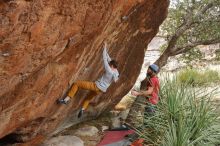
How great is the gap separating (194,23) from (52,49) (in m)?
10.3

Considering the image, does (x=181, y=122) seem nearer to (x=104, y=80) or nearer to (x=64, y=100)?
(x=104, y=80)

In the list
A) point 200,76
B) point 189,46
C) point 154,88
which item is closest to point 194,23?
point 189,46

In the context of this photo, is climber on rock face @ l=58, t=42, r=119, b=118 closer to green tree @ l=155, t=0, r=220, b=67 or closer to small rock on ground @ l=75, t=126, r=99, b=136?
small rock on ground @ l=75, t=126, r=99, b=136

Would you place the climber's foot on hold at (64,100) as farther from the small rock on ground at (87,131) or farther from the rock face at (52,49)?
the small rock on ground at (87,131)

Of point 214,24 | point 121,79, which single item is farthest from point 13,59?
point 214,24

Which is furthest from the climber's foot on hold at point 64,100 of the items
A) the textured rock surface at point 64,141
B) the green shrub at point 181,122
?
the green shrub at point 181,122

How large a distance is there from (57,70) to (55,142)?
3.45 metres

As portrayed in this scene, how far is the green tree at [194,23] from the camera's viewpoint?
16641mm

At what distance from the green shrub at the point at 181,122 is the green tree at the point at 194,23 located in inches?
153

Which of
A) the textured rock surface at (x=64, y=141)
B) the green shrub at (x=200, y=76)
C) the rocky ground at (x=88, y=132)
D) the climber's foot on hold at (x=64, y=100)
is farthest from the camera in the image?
the green shrub at (x=200, y=76)

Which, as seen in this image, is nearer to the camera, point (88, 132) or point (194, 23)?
point (88, 132)

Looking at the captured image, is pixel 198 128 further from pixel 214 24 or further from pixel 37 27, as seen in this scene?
pixel 214 24

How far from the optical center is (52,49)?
8.11 m

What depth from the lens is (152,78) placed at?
39.4ft
